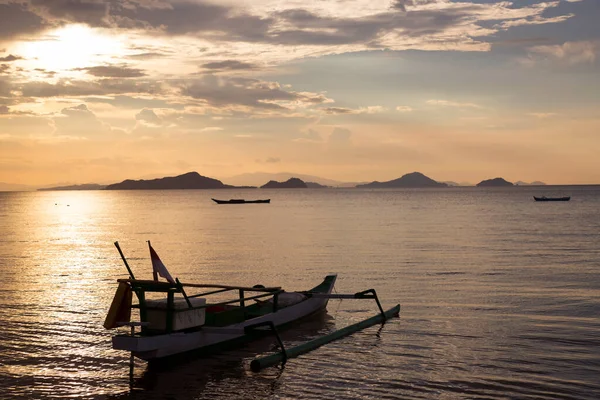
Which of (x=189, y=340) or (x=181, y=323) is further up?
(x=181, y=323)

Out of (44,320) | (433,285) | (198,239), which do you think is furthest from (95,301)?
(198,239)

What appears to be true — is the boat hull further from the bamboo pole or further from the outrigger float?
the bamboo pole

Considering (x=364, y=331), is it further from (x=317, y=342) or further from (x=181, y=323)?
(x=181, y=323)

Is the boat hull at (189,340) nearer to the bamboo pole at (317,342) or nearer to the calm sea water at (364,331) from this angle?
the calm sea water at (364,331)

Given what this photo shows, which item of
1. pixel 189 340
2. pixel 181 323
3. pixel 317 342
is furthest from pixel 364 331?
pixel 181 323

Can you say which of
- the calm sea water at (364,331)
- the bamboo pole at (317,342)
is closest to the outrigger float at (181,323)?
the bamboo pole at (317,342)

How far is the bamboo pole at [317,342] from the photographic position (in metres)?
17.3

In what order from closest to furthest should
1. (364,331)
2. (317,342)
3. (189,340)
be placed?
1. (189,340)
2. (317,342)
3. (364,331)

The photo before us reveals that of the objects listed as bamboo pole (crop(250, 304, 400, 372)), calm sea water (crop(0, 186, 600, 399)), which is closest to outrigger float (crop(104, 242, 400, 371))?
bamboo pole (crop(250, 304, 400, 372))

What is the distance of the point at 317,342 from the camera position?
19.6 m

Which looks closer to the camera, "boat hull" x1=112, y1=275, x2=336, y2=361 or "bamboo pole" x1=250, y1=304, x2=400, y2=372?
"boat hull" x1=112, y1=275, x2=336, y2=361

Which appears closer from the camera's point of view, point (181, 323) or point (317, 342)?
point (181, 323)

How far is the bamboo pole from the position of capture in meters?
17.3

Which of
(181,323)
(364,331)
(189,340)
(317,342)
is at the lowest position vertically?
(364,331)
